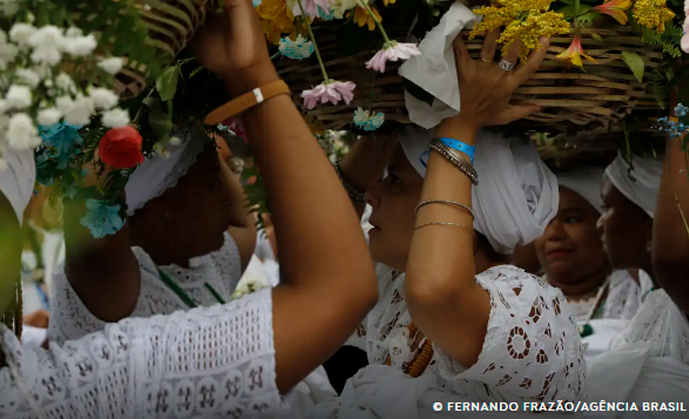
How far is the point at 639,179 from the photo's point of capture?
2596mm

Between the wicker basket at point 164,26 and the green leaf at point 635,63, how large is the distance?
33.4 inches

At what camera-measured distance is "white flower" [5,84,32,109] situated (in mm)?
823

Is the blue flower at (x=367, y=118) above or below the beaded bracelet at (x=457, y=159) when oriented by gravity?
above

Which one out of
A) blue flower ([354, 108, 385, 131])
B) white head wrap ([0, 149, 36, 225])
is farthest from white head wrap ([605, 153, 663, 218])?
white head wrap ([0, 149, 36, 225])

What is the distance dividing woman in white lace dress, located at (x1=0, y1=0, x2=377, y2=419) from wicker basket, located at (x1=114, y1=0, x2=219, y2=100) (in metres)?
0.08

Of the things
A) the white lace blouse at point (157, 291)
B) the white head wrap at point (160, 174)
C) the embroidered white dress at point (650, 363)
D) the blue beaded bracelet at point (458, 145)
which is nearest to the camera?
the blue beaded bracelet at point (458, 145)

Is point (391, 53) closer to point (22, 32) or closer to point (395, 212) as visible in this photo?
point (395, 212)

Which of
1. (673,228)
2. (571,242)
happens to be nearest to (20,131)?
(673,228)

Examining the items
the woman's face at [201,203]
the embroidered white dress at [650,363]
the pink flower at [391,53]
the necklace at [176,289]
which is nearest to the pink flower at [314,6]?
the pink flower at [391,53]

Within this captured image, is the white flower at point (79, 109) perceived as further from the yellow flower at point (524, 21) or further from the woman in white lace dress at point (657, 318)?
the woman in white lace dress at point (657, 318)

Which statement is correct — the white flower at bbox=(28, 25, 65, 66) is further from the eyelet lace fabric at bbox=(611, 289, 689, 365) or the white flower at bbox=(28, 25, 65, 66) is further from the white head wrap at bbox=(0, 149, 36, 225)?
the eyelet lace fabric at bbox=(611, 289, 689, 365)

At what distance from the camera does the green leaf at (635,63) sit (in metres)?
1.59

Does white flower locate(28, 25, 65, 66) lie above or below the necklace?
above

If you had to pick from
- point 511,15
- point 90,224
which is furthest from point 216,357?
point 511,15
